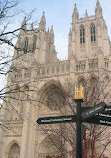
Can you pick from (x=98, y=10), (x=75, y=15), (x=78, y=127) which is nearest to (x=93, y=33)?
(x=98, y=10)

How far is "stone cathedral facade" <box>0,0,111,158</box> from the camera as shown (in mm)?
24375

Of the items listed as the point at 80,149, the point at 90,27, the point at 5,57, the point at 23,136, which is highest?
the point at 90,27

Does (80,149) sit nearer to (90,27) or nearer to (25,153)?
(25,153)

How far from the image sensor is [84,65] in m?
26.2

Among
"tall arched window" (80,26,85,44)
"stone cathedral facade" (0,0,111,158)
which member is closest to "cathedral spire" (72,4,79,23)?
"stone cathedral facade" (0,0,111,158)

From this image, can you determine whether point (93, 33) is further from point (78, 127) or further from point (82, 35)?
point (78, 127)

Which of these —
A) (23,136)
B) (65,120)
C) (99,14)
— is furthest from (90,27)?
(65,120)

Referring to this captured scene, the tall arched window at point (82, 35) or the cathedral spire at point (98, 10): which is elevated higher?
the cathedral spire at point (98, 10)

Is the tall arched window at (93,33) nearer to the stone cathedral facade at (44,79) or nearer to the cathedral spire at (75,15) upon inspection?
the stone cathedral facade at (44,79)

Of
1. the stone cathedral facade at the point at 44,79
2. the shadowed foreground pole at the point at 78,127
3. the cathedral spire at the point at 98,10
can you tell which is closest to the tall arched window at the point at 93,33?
the stone cathedral facade at the point at 44,79

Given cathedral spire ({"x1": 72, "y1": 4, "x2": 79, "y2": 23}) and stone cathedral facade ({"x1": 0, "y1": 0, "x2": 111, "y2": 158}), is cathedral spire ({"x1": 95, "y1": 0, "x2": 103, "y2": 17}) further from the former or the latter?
cathedral spire ({"x1": 72, "y1": 4, "x2": 79, "y2": 23})

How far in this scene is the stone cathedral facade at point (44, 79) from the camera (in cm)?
2438

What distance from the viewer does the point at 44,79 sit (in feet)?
90.0

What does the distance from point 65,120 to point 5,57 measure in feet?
16.5
